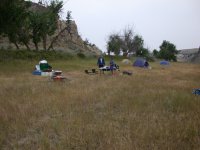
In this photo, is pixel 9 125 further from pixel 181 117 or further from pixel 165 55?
pixel 165 55

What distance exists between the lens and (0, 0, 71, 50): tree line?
66.7ft

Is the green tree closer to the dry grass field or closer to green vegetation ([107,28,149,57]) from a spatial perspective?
green vegetation ([107,28,149,57])

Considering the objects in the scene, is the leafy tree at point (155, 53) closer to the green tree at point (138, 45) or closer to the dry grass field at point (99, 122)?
the green tree at point (138, 45)

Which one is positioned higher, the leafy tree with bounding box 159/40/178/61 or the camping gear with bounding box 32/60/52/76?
the leafy tree with bounding box 159/40/178/61

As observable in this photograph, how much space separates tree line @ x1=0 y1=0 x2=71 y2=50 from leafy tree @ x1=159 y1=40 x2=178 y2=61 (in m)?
32.4

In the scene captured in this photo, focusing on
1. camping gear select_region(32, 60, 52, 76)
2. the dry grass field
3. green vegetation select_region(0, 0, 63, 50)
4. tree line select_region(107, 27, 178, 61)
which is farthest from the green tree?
the dry grass field

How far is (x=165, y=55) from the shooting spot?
66812 mm

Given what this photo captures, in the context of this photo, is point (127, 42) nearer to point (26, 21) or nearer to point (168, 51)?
point (168, 51)

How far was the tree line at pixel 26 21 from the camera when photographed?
20.3m

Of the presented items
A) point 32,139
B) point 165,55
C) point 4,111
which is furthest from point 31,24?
point 165,55

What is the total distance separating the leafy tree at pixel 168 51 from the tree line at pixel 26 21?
32366mm

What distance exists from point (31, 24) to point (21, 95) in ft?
81.8

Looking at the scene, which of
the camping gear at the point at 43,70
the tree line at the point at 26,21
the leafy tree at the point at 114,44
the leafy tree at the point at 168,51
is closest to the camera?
the camping gear at the point at 43,70

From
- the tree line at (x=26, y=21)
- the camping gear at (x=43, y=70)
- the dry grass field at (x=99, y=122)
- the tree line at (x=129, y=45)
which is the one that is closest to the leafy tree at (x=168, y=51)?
the tree line at (x=129, y=45)
